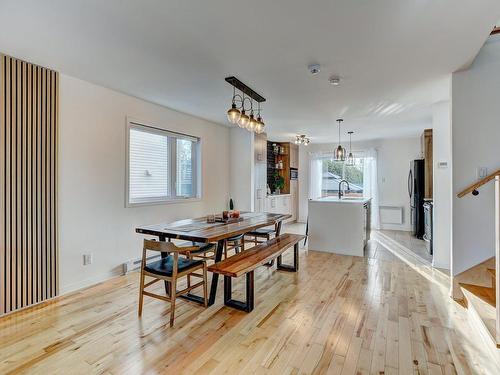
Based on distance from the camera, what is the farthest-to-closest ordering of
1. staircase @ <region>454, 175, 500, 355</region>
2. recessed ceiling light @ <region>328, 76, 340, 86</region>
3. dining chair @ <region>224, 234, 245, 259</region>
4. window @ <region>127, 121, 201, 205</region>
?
window @ <region>127, 121, 201, 205</region> → dining chair @ <region>224, 234, 245, 259</region> → recessed ceiling light @ <region>328, 76, 340, 86</region> → staircase @ <region>454, 175, 500, 355</region>

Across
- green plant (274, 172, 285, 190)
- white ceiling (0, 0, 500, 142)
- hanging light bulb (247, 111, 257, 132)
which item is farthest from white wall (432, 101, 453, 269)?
green plant (274, 172, 285, 190)

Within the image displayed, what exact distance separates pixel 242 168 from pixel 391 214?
167 inches

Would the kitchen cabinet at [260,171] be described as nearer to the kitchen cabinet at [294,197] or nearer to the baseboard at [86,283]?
the kitchen cabinet at [294,197]

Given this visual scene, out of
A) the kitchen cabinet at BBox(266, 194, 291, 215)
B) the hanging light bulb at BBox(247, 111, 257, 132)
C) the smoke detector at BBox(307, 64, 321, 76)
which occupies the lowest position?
the kitchen cabinet at BBox(266, 194, 291, 215)

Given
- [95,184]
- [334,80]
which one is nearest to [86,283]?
[95,184]

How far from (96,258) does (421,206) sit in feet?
20.6

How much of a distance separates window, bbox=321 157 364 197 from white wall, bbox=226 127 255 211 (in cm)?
327

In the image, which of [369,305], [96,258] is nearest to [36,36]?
[96,258]

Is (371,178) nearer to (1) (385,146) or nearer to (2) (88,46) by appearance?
(1) (385,146)

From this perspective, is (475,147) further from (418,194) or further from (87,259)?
(87,259)

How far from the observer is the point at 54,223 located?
2916mm

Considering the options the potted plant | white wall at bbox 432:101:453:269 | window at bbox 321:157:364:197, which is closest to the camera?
white wall at bbox 432:101:453:269

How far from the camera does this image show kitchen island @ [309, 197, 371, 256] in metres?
4.61

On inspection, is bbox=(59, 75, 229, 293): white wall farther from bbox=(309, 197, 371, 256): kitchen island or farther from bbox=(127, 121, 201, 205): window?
bbox=(309, 197, 371, 256): kitchen island
